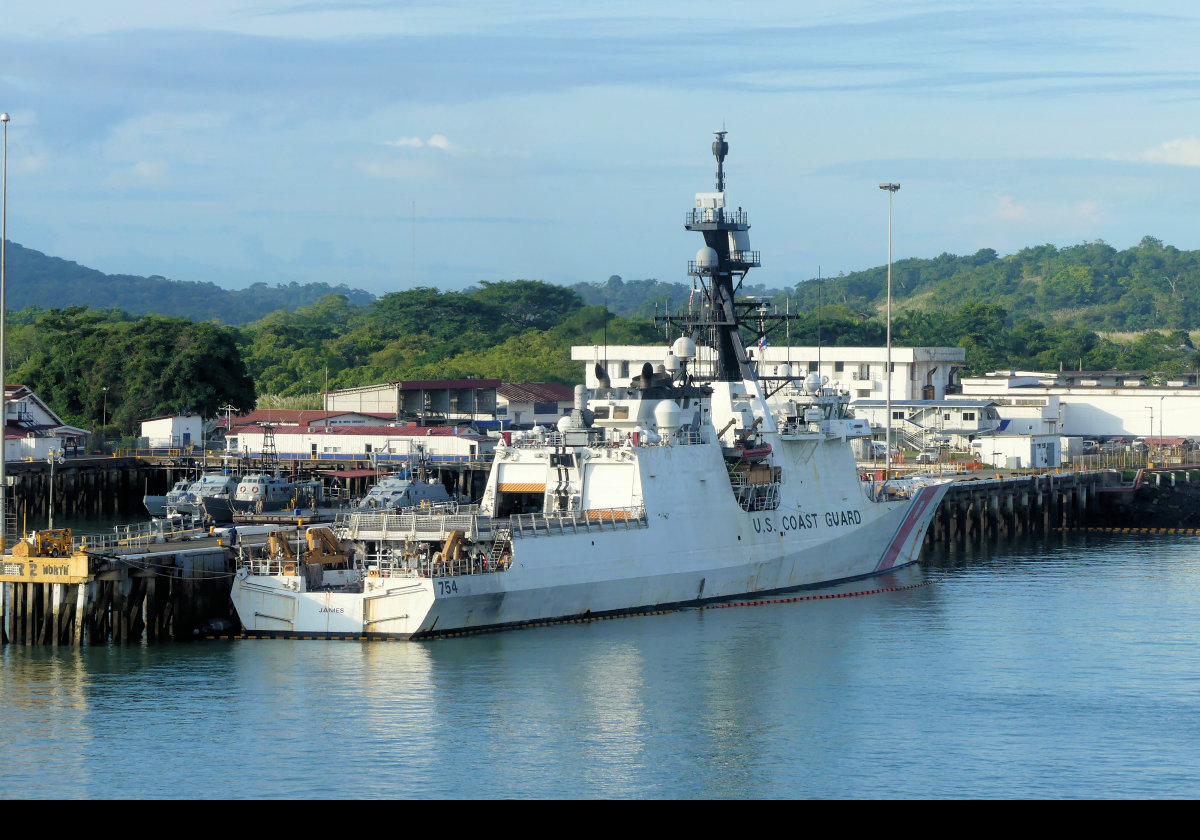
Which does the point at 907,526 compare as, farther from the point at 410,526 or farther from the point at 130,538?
the point at 130,538

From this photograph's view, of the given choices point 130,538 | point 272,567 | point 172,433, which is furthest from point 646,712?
point 172,433

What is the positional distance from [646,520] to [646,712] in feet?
30.9

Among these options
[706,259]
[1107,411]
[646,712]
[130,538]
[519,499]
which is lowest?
[646,712]

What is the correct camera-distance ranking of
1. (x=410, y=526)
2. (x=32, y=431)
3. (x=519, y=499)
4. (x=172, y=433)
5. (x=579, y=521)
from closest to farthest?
(x=410, y=526) → (x=579, y=521) → (x=519, y=499) → (x=32, y=431) → (x=172, y=433)

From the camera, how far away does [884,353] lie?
268 feet

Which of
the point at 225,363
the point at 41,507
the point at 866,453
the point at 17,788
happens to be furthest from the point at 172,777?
the point at 225,363

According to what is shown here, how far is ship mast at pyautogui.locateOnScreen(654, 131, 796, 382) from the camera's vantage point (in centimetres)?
4412

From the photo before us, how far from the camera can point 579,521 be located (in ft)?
115

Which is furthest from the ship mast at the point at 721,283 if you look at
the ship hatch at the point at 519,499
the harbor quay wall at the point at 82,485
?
the harbor quay wall at the point at 82,485

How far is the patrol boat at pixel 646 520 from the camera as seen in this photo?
32469 millimetres

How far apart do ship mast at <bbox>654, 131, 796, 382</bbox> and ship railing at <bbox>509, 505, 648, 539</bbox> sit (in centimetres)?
868

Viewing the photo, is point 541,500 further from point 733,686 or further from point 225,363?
point 225,363

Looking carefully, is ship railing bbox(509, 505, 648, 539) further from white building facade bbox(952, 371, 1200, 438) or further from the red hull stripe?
white building facade bbox(952, 371, 1200, 438)
